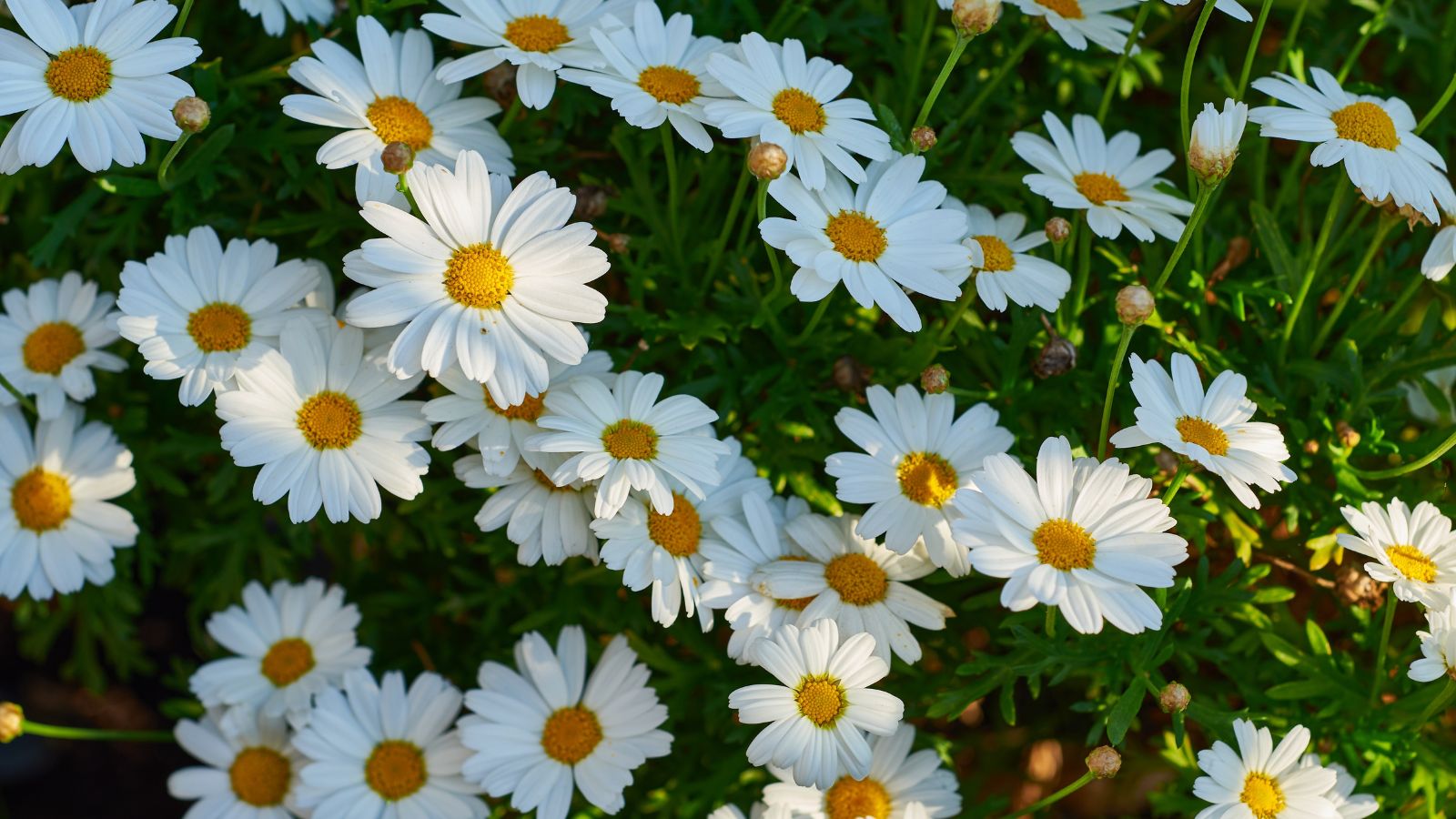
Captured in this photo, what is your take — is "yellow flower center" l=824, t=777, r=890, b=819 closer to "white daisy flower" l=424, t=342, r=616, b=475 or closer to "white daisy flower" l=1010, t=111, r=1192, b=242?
"white daisy flower" l=424, t=342, r=616, b=475

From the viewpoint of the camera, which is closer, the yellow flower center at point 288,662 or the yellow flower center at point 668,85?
the yellow flower center at point 668,85

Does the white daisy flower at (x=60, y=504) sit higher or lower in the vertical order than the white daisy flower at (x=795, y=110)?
lower

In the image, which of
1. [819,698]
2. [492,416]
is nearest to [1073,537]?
[819,698]

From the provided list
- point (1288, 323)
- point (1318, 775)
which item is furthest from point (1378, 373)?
point (1318, 775)

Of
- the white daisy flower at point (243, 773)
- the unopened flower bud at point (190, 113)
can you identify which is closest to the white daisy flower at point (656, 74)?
the unopened flower bud at point (190, 113)

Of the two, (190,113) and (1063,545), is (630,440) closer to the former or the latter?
(1063,545)

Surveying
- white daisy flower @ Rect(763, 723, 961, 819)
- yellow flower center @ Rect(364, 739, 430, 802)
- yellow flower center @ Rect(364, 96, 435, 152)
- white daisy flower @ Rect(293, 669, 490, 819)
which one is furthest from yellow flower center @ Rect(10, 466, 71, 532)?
white daisy flower @ Rect(763, 723, 961, 819)

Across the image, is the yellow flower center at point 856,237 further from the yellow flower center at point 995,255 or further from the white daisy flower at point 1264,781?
the white daisy flower at point 1264,781

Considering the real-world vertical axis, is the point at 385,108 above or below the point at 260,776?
above
